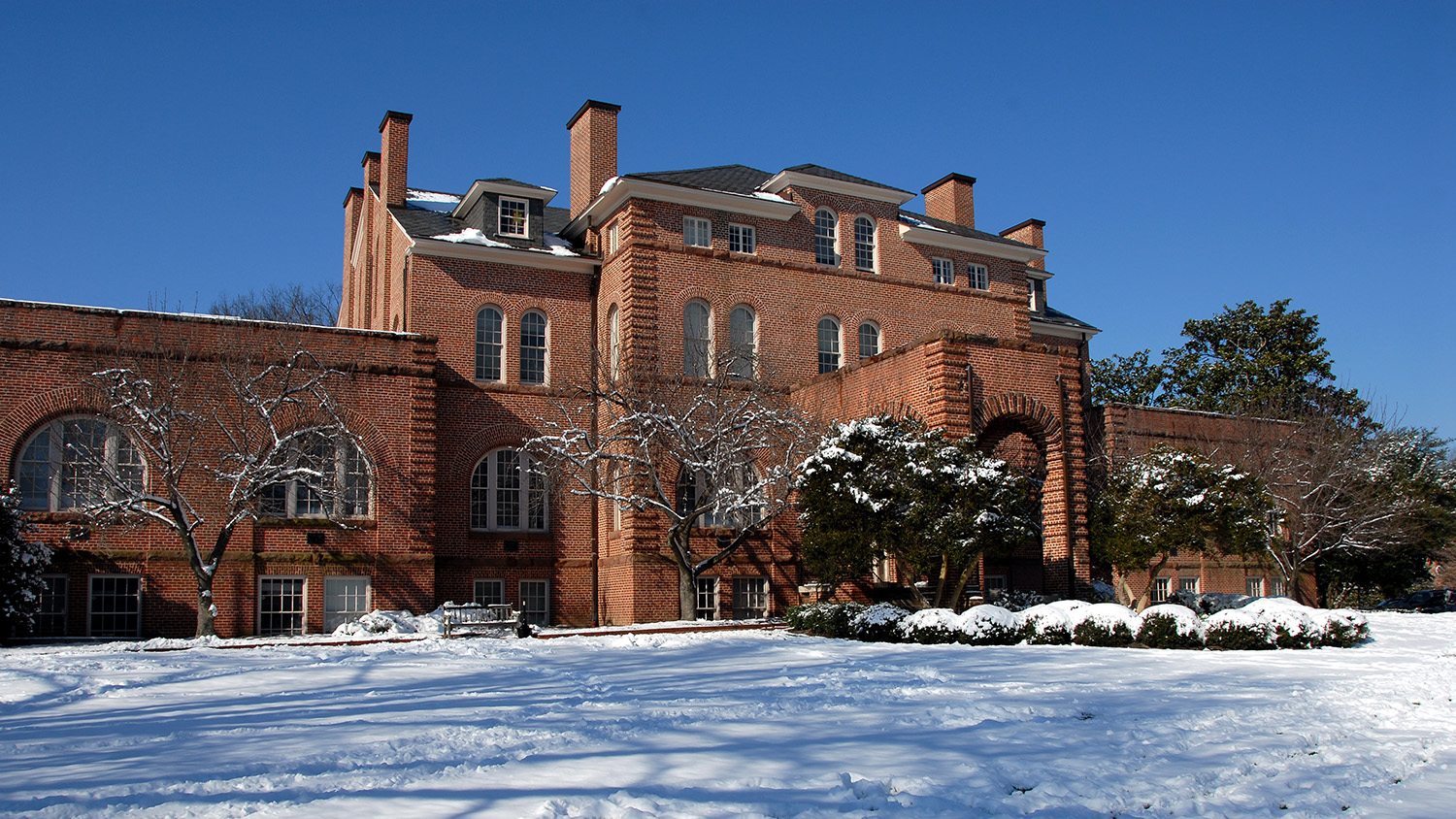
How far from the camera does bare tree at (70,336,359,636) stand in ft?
77.1

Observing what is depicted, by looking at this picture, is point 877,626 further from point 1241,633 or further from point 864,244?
point 864,244

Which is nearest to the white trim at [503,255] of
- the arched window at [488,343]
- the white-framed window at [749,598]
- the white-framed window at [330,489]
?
the arched window at [488,343]

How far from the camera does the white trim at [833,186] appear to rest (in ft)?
106

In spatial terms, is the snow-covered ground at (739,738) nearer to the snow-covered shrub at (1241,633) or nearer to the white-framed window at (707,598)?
the snow-covered shrub at (1241,633)

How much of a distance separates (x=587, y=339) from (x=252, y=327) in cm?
868

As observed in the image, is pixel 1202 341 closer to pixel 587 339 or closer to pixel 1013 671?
pixel 587 339

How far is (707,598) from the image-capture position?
29.3 metres

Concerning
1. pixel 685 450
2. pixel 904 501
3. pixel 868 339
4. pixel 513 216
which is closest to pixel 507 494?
pixel 685 450

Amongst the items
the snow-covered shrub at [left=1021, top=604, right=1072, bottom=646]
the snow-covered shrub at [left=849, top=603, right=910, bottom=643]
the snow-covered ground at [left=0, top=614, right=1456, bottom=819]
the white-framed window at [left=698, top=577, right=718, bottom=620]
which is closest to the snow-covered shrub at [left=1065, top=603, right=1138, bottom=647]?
the snow-covered shrub at [left=1021, top=604, right=1072, bottom=646]

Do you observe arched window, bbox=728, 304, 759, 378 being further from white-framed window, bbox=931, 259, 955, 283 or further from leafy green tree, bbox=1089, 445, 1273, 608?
leafy green tree, bbox=1089, 445, 1273, 608

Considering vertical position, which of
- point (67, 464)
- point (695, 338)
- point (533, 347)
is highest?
point (695, 338)

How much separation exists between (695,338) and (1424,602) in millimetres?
29699

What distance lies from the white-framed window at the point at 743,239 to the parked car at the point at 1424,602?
26.4 meters

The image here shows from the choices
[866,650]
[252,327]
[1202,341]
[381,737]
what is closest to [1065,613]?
[866,650]
